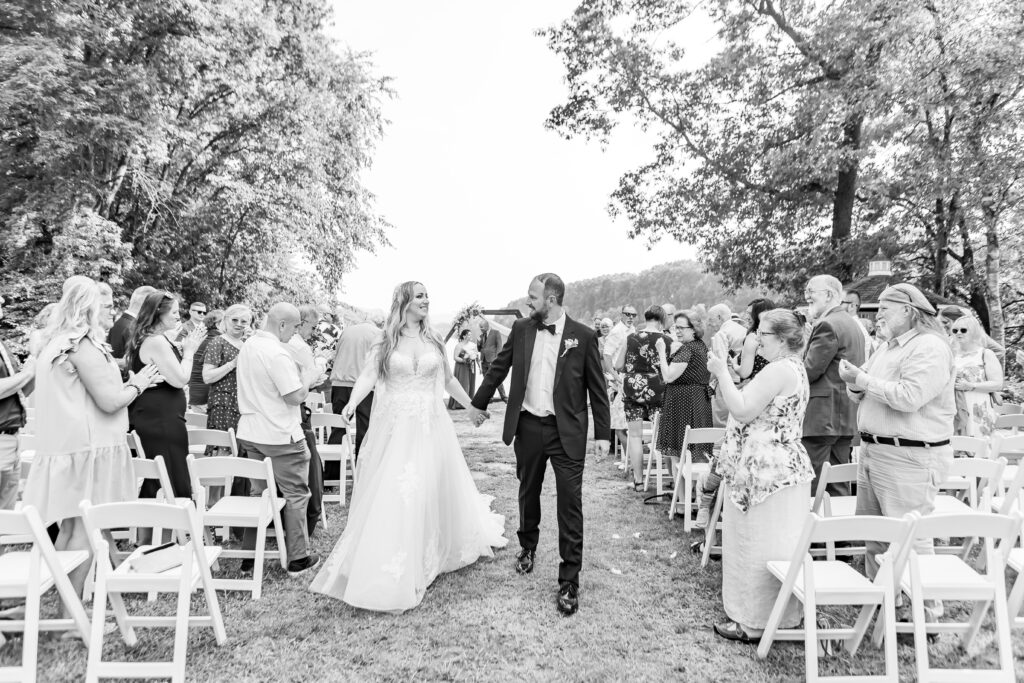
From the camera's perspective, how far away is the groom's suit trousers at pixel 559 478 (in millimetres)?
4078

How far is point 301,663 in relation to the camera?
3.30 m

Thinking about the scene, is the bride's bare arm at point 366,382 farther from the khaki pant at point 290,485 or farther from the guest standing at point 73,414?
the guest standing at point 73,414

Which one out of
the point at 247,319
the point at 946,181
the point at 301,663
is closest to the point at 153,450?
the point at 247,319

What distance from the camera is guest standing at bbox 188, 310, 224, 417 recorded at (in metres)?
6.01

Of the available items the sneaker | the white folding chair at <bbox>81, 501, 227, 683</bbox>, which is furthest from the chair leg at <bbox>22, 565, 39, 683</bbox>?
the sneaker

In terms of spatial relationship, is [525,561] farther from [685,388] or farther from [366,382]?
[685,388]

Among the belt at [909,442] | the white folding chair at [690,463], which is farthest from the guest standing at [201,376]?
the belt at [909,442]

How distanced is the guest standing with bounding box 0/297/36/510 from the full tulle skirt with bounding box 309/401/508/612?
75.9 inches

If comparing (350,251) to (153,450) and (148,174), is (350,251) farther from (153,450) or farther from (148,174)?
(153,450)

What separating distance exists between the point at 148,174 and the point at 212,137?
7.64 ft

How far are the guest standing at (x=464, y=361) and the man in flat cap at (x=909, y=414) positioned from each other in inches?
397

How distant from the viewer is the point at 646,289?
1797 inches

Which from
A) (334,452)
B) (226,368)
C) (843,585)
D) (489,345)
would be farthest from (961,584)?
(489,345)

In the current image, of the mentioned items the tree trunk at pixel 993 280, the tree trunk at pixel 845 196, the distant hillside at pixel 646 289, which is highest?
the distant hillside at pixel 646 289
